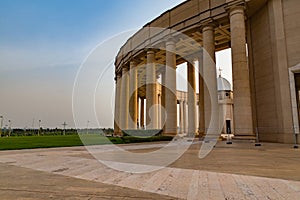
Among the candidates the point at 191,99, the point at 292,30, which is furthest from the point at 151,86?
the point at 292,30

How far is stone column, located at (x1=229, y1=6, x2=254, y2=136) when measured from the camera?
63.1 feet

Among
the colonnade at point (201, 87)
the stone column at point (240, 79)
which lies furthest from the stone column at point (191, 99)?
the stone column at point (240, 79)

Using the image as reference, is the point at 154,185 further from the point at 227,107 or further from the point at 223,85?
the point at 223,85

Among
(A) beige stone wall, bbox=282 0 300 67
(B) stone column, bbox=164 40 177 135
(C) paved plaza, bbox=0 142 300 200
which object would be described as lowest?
(C) paved plaza, bbox=0 142 300 200

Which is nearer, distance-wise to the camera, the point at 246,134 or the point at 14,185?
the point at 14,185

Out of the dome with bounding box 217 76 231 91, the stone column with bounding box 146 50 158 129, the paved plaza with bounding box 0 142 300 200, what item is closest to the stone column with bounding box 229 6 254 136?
the paved plaza with bounding box 0 142 300 200

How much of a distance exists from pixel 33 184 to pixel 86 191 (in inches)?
64.9

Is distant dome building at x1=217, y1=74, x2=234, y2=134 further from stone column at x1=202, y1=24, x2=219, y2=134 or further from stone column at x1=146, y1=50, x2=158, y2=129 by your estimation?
stone column at x1=202, y1=24, x2=219, y2=134

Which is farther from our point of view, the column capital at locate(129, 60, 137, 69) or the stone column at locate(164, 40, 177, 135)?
the column capital at locate(129, 60, 137, 69)

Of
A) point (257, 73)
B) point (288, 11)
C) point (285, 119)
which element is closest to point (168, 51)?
point (257, 73)

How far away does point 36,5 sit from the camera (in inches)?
644

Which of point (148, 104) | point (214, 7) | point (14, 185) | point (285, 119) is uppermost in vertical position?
point (214, 7)

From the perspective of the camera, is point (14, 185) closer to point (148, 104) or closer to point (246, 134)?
point (246, 134)

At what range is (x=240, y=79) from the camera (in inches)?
778
